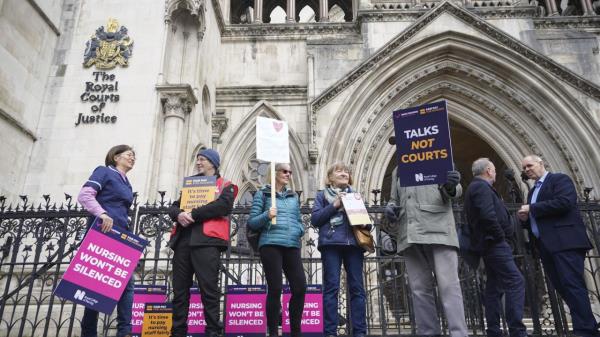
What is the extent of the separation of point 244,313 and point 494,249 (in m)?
3.04

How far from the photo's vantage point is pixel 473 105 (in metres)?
14.4

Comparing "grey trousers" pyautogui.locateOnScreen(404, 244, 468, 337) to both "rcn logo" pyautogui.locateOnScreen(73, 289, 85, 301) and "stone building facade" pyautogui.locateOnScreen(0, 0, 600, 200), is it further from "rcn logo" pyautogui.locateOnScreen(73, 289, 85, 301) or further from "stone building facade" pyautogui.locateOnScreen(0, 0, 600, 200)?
A: "stone building facade" pyautogui.locateOnScreen(0, 0, 600, 200)

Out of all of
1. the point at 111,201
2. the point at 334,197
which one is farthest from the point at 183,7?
the point at 334,197

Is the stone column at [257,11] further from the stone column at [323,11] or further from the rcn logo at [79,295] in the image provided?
the rcn logo at [79,295]

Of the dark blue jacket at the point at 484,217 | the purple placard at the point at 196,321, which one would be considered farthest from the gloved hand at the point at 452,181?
the purple placard at the point at 196,321

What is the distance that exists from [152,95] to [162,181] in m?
2.09

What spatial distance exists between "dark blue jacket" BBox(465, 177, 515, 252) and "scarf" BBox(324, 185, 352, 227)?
1.35 m

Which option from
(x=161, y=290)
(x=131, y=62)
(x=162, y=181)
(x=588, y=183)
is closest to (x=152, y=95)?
(x=131, y=62)

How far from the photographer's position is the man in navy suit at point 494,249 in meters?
4.59

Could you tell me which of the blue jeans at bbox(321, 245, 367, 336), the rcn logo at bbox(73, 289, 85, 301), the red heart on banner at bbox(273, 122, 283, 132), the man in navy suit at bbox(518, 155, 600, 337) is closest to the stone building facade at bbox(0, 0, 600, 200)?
the rcn logo at bbox(73, 289, 85, 301)

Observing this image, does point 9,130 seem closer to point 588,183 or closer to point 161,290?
point 161,290

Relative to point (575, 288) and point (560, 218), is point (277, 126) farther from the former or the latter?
point (575, 288)

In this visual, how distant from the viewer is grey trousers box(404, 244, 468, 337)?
4207mm

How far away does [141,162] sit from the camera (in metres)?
9.41
